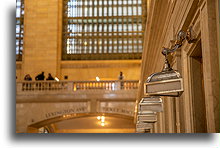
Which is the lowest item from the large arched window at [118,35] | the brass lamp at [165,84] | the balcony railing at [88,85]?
the brass lamp at [165,84]

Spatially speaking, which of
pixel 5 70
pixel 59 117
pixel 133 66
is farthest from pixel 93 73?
pixel 5 70

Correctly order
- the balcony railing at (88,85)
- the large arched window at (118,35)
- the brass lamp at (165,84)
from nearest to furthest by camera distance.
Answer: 1. the brass lamp at (165,84)
2. the balcony railing at (88,85)
3. the large arched window at (118,35)

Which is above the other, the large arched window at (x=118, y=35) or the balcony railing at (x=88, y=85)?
the large arched window at (x=118, y=35)

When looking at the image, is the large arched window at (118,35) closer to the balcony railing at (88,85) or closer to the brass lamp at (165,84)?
the balcony railing at (88,85)

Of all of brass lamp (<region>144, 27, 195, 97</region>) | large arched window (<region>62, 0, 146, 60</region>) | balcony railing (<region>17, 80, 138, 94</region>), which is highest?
large arched window (<region>62, 0, 146, 60</region>)

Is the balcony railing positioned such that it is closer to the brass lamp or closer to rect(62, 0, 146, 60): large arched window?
rect(62, 0, 146, 60): large arched window

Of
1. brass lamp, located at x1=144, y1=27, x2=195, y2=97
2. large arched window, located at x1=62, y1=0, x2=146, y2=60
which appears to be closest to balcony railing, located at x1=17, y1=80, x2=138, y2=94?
large arched window, located at x1=62, y1=0, x2=146, y2=60

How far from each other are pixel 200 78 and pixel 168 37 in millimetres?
1219

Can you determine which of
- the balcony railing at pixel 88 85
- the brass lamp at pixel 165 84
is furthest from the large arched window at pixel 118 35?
the brass lamp at pixel 165 84

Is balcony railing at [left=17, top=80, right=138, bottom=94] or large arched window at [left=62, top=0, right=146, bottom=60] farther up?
large arched window at [left=62, top=0, right=146, bottom=60]

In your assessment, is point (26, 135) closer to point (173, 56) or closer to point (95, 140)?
point (95, 140)

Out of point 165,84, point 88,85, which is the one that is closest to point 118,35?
point 88,85

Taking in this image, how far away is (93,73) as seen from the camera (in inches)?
786

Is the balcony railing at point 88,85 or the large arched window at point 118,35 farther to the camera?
the large arched window at point 118,35
